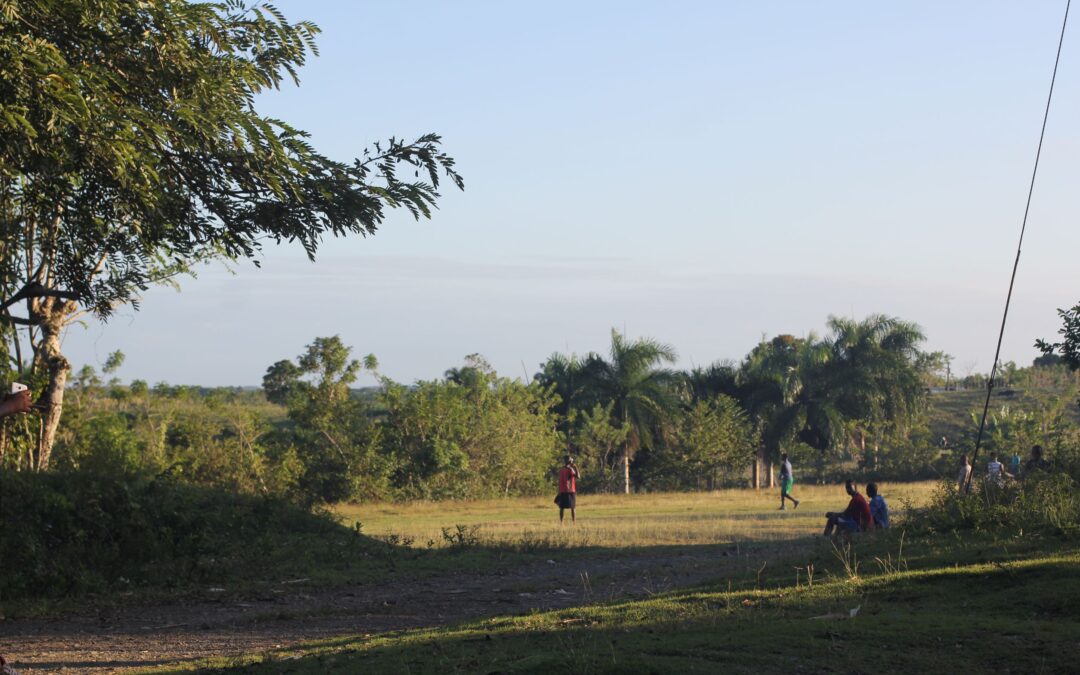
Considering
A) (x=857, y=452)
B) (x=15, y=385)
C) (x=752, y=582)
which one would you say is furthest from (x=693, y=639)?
(x=857, y=452)

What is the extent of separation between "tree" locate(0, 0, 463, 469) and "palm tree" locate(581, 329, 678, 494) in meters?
40.8

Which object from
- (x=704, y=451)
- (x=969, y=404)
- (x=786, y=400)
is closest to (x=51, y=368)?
(x=704, y=451)

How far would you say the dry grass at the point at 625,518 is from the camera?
23.1 m

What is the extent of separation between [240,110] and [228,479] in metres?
26.0

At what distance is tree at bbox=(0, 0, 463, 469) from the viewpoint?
33.5 ft

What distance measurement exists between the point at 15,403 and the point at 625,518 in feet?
83.1

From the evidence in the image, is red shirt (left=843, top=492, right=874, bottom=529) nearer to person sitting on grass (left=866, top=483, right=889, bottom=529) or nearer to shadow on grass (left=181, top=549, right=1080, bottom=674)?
person sitting on grass (left=866, top=483, right=889, bottom=529)

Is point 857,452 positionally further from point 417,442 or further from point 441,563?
point 441,563

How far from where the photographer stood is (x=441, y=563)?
18.6 metres

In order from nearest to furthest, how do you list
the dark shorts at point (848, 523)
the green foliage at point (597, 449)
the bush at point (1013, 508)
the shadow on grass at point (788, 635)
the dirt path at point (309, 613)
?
the shadow on grass at point (788, 635) → the dirt path at point (309, 613) → the bush at point (1013, 508) → the dark shorts at point (848, 523) → the green foliage at point (597, 449)

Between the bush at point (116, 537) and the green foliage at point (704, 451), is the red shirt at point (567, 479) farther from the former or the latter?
the green foliage at point (704, 451)

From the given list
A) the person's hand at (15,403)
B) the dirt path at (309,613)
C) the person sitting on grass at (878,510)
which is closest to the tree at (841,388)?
the person sitting on grass at (878,510)

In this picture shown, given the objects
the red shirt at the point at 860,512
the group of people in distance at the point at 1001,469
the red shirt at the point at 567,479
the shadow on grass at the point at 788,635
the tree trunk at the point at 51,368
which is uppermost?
the tree trunk at the point at 51,368

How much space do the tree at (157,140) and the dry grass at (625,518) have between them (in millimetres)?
10294
